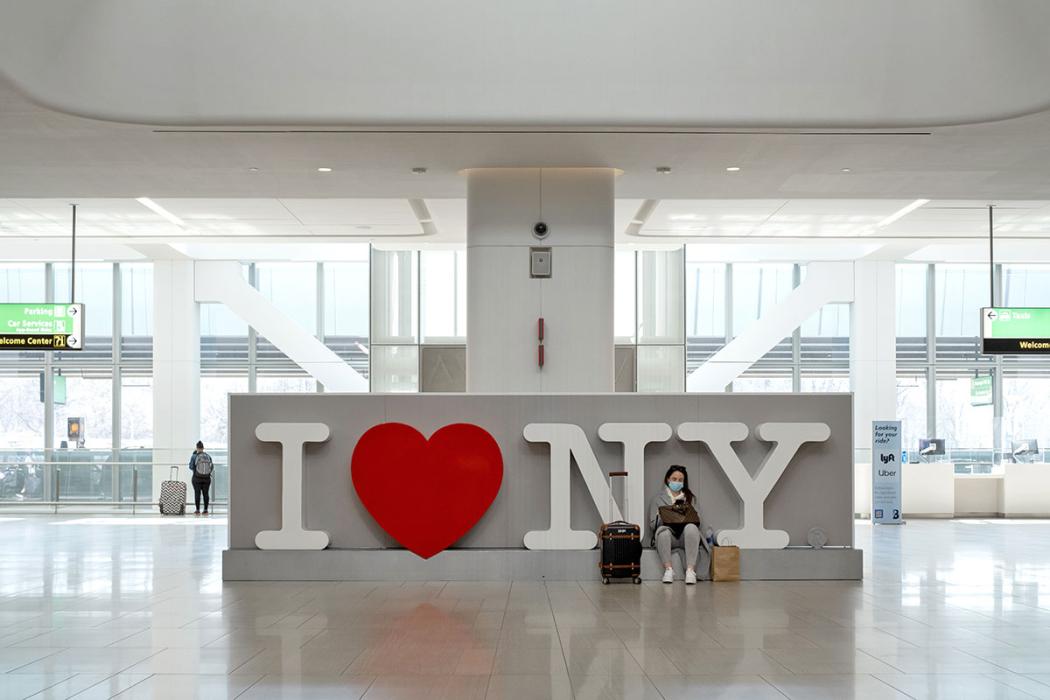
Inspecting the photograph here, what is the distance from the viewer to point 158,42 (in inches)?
394

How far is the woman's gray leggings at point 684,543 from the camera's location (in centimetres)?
1104

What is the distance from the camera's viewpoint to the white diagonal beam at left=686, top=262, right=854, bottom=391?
23.2m

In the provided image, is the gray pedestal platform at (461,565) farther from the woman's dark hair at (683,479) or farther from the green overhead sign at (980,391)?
the green overhead sign at (980,391)

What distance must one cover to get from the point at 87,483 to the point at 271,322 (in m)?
4.83

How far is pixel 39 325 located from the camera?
19000mm

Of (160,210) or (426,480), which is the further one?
(160,210)

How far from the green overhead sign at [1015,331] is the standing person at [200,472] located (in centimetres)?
1381

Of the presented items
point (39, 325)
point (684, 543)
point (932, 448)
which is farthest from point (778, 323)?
point (39, 325)

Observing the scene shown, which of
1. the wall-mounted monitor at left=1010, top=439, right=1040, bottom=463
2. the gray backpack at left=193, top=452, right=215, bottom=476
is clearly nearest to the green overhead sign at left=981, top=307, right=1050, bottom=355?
the wall-mounted monitor at left=1010, top=439, right=1040, bottom=463

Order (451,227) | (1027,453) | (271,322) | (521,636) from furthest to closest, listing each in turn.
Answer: (271,322) → (1027,453) → (451,227) → (521,636)

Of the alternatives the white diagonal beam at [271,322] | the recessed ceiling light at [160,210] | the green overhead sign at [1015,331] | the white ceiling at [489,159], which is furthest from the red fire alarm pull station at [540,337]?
the white diagonal beam at [271,322]

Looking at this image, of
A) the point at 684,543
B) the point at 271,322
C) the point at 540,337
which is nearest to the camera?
the point at 684,543

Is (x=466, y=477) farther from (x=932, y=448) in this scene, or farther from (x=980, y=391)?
(x=980, y=391)

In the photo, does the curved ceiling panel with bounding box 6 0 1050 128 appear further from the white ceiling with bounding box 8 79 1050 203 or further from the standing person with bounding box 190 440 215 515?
the standing person with bounding box 190 440 215 515
